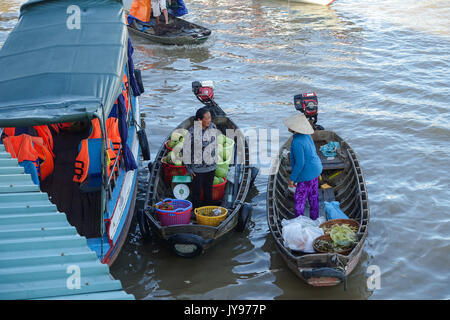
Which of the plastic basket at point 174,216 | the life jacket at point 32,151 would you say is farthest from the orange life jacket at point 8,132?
the plastic basket at point 174,216

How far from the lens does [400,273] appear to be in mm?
6871

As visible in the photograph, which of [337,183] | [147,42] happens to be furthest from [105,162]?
[147,42]

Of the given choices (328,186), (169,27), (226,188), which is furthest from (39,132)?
(169,27)

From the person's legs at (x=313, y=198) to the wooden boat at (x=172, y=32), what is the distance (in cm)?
973

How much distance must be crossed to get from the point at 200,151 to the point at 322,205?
214 cm

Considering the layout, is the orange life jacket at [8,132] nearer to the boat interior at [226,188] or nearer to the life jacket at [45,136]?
the life jacket at [45,136]

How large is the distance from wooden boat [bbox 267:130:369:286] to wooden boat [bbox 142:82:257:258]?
17.7 inches

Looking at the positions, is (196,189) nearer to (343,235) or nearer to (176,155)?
(176,155)

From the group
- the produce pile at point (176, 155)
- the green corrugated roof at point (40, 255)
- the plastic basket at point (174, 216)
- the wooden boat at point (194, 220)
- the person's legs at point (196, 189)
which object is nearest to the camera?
the green corrugated roof at point (40, 255)

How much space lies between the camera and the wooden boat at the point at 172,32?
623 inches

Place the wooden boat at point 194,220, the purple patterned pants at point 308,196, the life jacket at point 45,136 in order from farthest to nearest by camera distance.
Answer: the life jacket at point 45,136 → the purple patterned pants at point 308,196 → the wooden boat at point 194,220

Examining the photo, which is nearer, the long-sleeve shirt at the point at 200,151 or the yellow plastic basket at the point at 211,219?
the yellow plastic basket at the point at 211,219

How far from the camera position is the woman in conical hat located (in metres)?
6.86

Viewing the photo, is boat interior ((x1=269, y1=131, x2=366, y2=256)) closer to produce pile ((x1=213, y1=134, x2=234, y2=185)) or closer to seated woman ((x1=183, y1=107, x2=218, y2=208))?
produce pile ((x1=213, y1=134, x2=234, y2=185))
